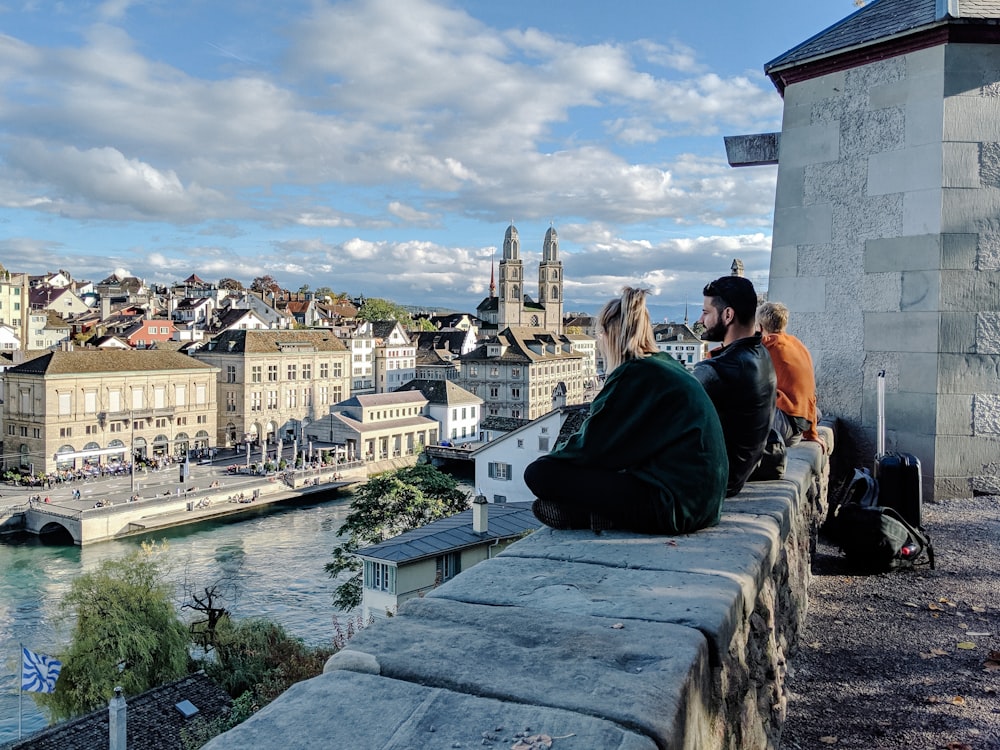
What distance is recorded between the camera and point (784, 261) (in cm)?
702

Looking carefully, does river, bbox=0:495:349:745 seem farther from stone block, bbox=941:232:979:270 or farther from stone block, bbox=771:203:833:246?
stone block, bbox=941:232:979:270

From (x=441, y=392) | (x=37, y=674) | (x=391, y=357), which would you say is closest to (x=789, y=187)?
(x=37, y=674)

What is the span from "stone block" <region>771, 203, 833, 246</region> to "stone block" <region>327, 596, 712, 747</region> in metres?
5.70

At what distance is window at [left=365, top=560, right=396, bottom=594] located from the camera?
717 inches

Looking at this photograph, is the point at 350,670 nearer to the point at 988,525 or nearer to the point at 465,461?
the point at 988,525

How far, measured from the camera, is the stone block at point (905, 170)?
5871 mm

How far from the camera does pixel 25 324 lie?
68062 millimetres

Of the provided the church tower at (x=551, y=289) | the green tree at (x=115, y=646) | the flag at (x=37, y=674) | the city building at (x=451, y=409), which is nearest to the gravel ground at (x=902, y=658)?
the flag at (x=37, y=674)

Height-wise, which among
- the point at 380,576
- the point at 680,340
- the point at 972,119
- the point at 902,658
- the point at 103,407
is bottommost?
the point at 380,576

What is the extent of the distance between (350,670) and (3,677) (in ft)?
76.9

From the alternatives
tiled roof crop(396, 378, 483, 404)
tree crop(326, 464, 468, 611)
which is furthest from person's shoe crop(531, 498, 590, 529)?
tiled roof crop(396, 378, 483, 404)

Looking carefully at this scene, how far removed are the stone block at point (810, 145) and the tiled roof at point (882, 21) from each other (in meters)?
0.58

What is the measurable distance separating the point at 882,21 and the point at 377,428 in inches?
1895

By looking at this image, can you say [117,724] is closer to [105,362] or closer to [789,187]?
[789,187]
